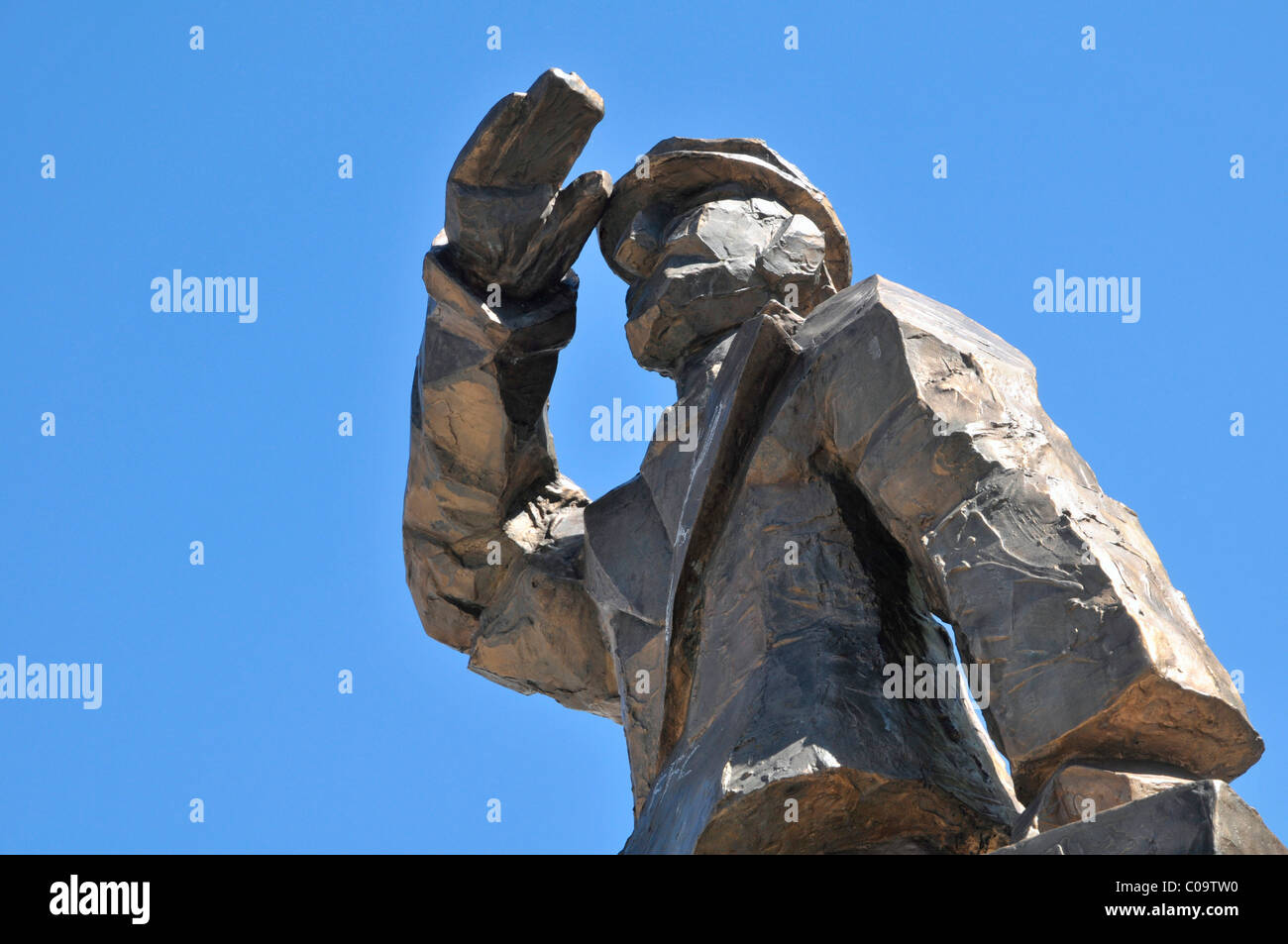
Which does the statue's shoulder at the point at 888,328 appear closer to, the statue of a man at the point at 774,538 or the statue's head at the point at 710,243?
the statue of a man at the point at 774,538

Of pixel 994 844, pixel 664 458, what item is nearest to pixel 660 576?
pixel 664 458

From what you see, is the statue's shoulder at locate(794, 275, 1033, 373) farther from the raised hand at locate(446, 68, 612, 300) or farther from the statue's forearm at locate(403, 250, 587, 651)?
the statue's forearm at locate(403, 250, 587, 651)

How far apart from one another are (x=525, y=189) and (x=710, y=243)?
70 centimetres

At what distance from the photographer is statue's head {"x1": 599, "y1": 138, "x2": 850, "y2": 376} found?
6762 mm

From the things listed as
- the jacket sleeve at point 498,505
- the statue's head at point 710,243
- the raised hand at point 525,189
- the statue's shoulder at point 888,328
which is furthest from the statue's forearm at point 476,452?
the statue's shoulder at point 888,328

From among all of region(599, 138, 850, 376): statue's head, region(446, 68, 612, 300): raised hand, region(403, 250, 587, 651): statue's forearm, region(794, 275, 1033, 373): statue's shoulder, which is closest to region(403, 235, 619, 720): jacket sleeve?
region(403, 250, 587, 651): statue's forearm

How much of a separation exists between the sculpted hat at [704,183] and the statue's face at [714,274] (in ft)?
0.51

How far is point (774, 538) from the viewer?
5.72 meters

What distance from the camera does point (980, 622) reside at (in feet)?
16.0

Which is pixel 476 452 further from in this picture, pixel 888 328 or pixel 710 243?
pixel 888 328

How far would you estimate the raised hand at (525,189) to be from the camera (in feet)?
21.9

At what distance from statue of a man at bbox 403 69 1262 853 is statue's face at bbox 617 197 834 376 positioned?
1cm
